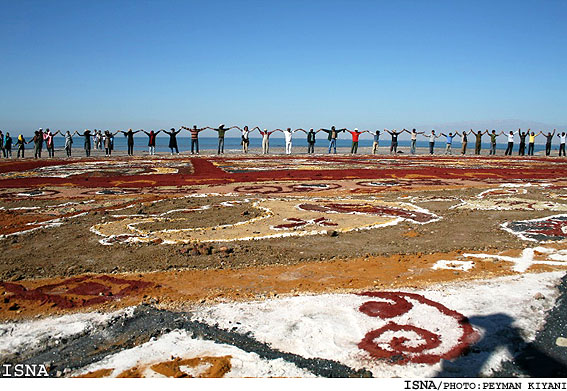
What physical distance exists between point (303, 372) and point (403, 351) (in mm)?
712

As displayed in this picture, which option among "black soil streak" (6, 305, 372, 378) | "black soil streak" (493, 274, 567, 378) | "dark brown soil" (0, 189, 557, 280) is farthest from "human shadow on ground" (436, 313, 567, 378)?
"dark brown soil" (0, 189, 557, 280)

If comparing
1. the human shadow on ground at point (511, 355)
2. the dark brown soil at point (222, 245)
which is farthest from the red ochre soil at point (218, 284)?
the human shadow on ground at point (511, 355)

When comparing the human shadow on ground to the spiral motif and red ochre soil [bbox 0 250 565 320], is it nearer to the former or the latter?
the spiral motif

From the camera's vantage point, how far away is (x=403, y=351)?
3.05 metres

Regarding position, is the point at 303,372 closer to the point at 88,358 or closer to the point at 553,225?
the point at 88,358

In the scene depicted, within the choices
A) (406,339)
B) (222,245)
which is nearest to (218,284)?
(222,245)

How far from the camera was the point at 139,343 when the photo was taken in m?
3.24

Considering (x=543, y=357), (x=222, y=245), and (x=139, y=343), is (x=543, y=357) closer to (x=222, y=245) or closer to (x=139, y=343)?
(x=139, y=343)

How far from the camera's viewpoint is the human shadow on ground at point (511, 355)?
9.10 ft

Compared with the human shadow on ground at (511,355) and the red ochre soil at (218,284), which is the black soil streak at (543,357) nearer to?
the human shadow on ground at (511,355)

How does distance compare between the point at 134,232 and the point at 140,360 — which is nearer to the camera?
the point at 140,360

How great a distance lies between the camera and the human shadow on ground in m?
2.77
